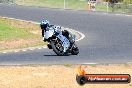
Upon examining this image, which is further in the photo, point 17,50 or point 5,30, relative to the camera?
point 5,30

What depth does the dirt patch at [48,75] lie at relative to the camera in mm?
17703

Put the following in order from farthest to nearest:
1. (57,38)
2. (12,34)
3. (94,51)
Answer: (12,34) < (94,51) < (57,38)

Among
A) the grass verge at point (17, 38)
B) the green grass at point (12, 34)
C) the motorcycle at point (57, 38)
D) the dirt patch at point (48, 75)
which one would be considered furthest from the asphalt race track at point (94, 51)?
the green grass at point (12, 34)

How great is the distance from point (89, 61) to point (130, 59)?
2.40 m

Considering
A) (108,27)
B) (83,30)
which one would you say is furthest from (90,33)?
(108,27)

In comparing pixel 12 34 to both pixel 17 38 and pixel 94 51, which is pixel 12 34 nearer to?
pixel 17 38

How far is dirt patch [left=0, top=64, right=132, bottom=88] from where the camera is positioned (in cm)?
1770

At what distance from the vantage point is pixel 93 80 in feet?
33.6

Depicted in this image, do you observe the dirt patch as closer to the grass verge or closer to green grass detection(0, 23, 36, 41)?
the grass verge

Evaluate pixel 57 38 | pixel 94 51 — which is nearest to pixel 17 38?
pixel 94 51

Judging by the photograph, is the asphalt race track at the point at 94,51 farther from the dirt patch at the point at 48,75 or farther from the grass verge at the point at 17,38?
the grass verge at the point at 17,38

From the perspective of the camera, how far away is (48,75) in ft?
64.5

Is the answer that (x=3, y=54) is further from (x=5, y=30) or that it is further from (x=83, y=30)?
(x=83, y=30)

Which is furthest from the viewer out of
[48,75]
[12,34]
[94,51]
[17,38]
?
[12,34]
